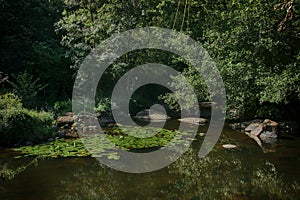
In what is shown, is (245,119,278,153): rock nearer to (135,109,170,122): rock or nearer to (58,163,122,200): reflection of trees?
(135,109,170,122): rock

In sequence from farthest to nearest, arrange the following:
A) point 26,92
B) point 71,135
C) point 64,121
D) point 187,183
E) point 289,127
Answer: point 26,92 → point 64,121 → point 289,127 → point 71,135 → point 187,183

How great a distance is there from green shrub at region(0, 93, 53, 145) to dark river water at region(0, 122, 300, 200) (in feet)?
1.93

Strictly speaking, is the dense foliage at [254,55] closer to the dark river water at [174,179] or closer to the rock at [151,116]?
the rock at [151,116]

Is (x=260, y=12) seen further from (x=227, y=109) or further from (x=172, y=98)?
(x=172, y=98)

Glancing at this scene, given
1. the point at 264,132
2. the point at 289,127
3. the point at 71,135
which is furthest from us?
the point at 289,127

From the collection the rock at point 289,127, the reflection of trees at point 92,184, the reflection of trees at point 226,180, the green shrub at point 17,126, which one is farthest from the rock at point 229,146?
the green shrub at point 17,126

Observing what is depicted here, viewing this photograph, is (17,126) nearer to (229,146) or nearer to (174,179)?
(174,179)

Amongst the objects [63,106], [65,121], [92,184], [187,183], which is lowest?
[187,183]

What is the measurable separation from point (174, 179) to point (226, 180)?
995 millimetres

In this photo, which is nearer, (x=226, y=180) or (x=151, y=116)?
(x=226, y=180)

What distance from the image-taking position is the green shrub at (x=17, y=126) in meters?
8.81

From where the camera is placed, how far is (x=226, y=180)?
628 cm

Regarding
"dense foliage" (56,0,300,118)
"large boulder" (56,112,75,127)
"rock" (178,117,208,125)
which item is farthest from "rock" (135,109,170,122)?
"large boulder" (56,112,75,127)

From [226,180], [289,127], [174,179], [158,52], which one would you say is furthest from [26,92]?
[289,127]
